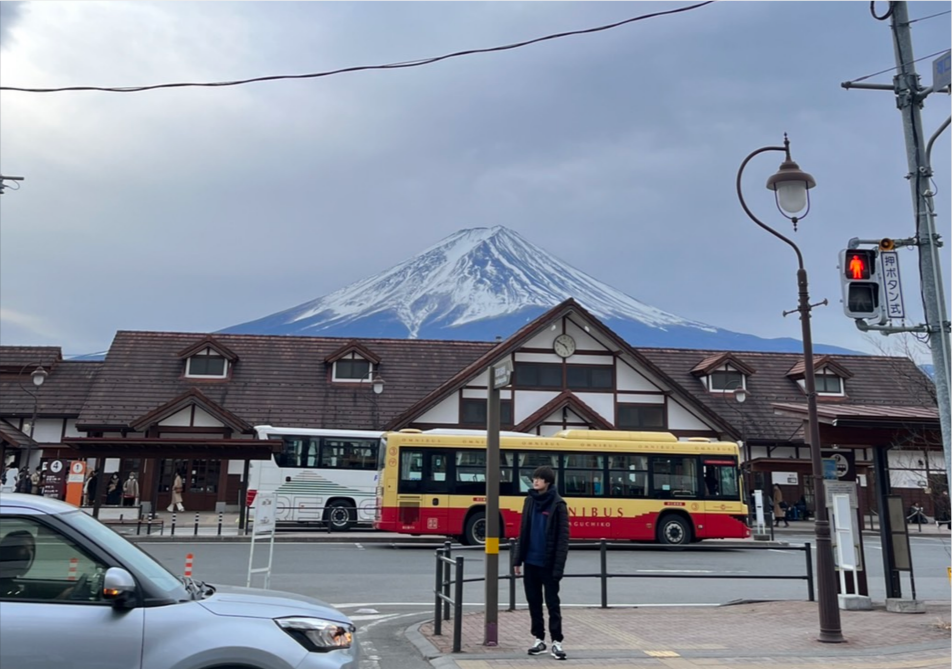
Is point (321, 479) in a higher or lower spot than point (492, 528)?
higher

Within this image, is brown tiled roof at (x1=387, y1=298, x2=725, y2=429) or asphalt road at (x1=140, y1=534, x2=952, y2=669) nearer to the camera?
asphalt road at (x1=140, y1=534, x2=952, y2=669)

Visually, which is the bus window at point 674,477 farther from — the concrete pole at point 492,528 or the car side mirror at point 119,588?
the car side mirror at point 119,588

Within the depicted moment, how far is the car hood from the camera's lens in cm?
474

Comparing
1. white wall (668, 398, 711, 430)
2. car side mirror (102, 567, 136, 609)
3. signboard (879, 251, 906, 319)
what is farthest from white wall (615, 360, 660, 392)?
car side mirror (102, 567, 136, 609)

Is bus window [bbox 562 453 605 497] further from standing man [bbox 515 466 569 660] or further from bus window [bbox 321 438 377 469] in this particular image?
standing man [bbox 515 466 569 660]

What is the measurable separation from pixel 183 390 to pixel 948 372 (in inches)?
1243

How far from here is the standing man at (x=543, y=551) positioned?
8217 mm

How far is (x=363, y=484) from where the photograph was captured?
27203 mm

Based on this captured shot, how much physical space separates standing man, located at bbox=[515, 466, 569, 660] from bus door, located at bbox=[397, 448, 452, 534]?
13.6m

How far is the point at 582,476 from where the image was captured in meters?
22.8

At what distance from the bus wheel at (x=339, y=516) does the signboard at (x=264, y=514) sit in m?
13.8

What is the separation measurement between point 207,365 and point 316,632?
3251cm

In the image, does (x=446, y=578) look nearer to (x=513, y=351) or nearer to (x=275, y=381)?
(x=513, y=351)

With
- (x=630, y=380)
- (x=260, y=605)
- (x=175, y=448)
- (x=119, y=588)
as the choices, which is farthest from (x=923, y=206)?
(x=630, y=380)
